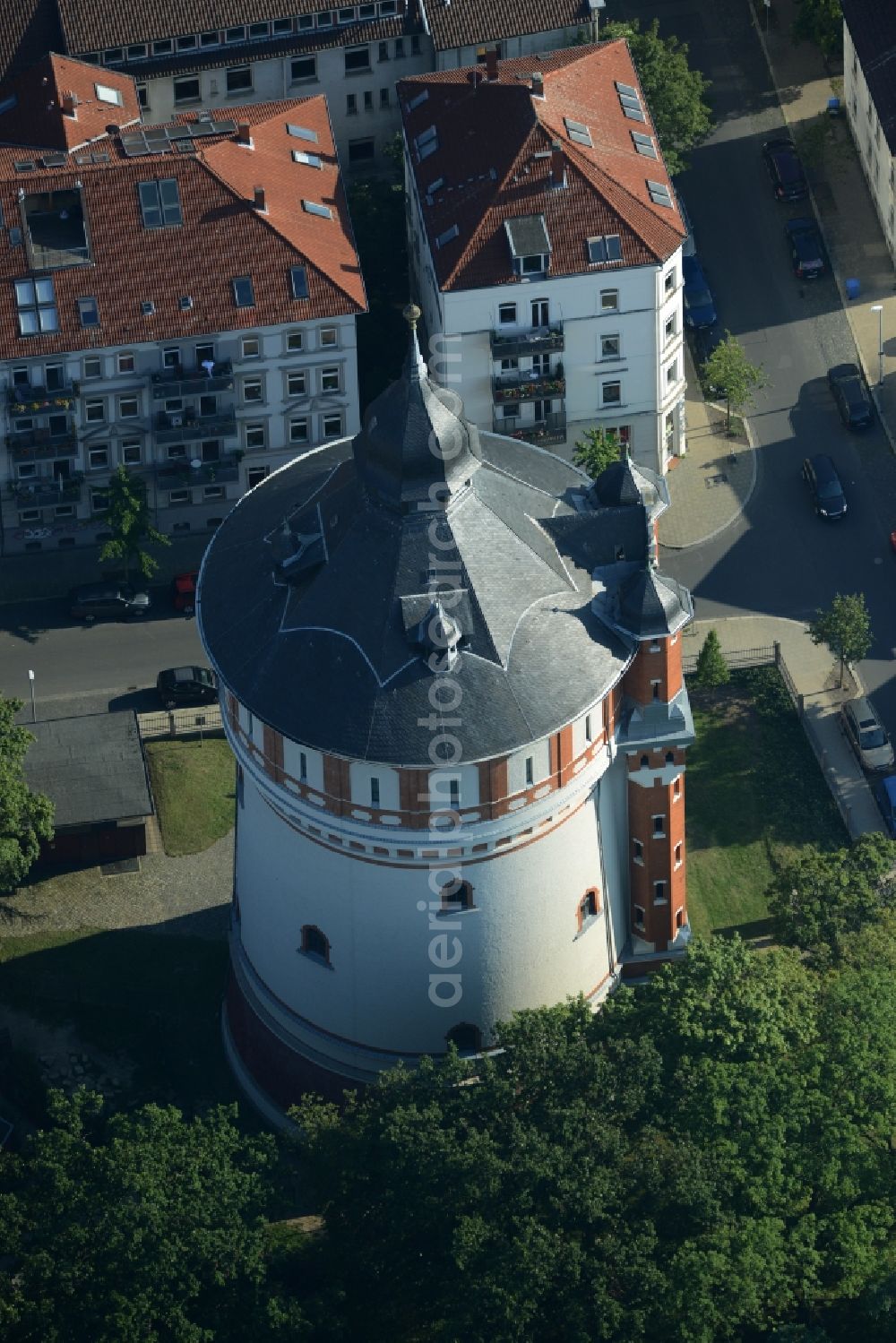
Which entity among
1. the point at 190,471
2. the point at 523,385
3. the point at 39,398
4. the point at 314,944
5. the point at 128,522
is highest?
the point at 39,398

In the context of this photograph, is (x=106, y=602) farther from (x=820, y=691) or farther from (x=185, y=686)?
(x=820, y=691)

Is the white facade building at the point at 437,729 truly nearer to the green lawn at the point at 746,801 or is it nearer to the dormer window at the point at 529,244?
the green lawn at the point at 746,801

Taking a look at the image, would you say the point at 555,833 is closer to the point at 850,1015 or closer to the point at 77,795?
the point at 850,1015

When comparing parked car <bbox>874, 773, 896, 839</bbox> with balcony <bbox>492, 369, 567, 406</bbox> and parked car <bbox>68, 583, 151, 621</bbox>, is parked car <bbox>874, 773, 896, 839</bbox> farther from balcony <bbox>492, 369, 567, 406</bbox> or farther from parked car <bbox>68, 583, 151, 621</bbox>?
parked car <bbox>68, 583, 151, 621</bbox>

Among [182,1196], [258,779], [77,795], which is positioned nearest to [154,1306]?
[182,1196]

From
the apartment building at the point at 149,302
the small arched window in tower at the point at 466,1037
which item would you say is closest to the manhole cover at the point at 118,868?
the apartment building at the point at 149,302

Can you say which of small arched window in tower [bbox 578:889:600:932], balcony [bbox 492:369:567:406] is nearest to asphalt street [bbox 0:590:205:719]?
balcony [bbox 492:369:567:406]

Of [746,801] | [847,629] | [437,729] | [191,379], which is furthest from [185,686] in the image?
[437,729]
